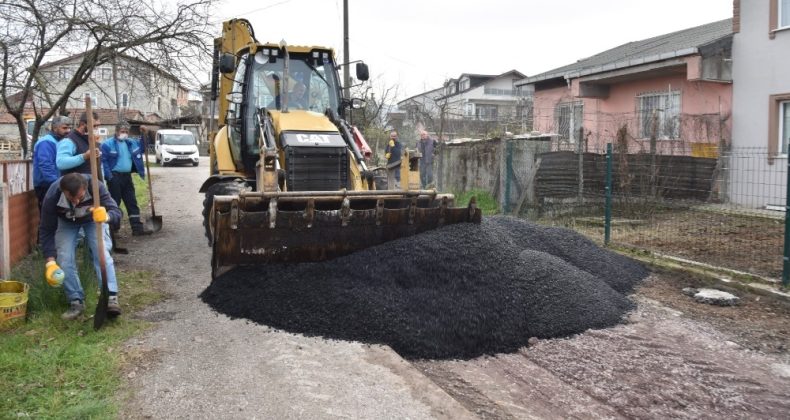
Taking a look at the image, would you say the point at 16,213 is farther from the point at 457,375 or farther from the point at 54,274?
the point at 457,375

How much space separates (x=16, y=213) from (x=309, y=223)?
12.7 feet

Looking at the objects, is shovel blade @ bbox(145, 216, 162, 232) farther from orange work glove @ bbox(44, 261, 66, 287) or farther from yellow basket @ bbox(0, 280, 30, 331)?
orange work glove @ bbox(44, 261, 66, 287)

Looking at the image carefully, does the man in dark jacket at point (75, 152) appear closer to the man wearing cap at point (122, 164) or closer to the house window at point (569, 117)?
the man wearing cap at point (122, 164)

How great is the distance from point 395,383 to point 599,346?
80.6 inches

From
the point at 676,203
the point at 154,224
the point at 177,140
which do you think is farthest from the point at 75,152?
the point at 177,140

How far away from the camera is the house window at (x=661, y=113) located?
48.3 feet

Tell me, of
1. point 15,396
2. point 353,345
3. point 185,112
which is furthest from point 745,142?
point 185,112

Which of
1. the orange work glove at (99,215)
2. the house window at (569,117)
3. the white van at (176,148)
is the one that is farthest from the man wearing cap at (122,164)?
the white van at (176,148)

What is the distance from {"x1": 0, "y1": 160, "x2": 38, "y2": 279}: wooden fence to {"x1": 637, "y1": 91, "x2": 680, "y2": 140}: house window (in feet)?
Result: 40.6

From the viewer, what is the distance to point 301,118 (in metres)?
7.60

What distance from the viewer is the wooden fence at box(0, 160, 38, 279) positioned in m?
6.54

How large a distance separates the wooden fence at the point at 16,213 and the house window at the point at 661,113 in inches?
487

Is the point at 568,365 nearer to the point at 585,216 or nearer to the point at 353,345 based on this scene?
the point at 353,345

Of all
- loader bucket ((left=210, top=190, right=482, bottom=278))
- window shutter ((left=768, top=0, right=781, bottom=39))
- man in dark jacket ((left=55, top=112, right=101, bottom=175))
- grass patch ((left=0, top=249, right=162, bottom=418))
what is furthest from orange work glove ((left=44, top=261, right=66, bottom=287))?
window shutter ((left=768, top=0, right=781, bottom=39))
